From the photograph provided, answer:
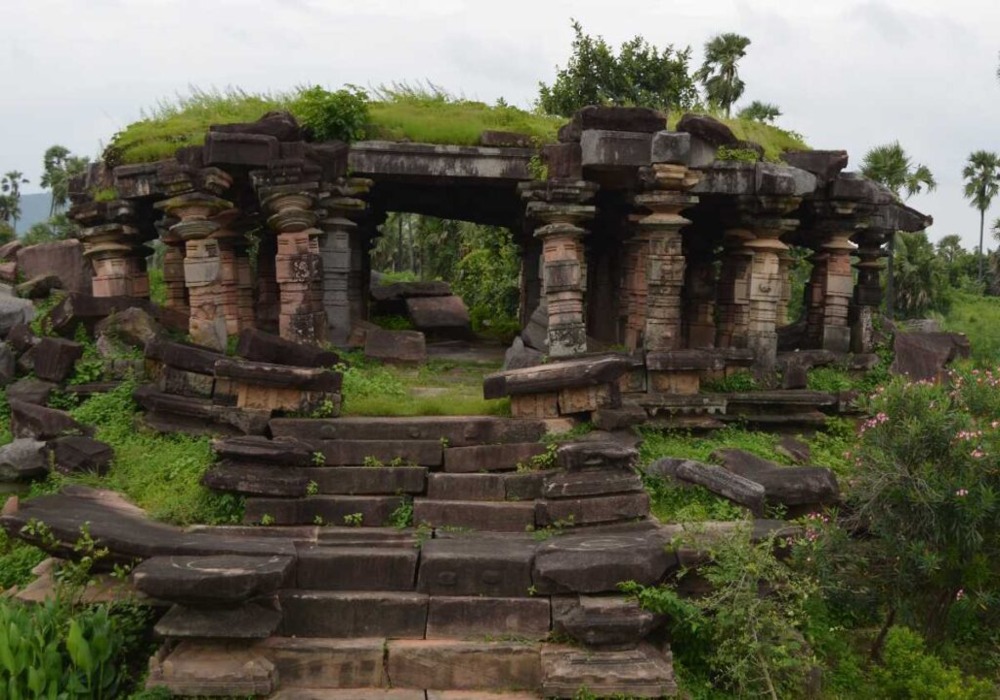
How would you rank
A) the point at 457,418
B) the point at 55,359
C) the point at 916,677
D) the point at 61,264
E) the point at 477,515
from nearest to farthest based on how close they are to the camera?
the point at 916,677 < the point at 477,515 < the point at 457,418 < the point at 55,359 < the point at 61,264

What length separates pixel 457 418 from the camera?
8234mm

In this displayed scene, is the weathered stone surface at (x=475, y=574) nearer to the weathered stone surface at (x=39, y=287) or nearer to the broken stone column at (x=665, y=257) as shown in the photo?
the broken stone column at (x=665, y=257)

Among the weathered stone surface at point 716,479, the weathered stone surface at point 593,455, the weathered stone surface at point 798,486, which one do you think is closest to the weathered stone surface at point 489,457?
the weathered stone surface at point 593,455

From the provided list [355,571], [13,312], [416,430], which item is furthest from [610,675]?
[13,312]

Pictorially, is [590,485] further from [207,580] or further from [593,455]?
[207,580]

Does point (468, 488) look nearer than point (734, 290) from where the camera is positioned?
Yes

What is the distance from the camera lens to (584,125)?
10117 mm

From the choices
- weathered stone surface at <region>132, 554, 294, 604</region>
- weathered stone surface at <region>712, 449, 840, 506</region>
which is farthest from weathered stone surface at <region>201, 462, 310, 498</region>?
weathered stone surface at <region>712, 449, 840, 506</region>

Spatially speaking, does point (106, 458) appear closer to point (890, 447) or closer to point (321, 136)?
point (321, 136)

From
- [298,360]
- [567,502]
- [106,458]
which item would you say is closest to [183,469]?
[106,458]

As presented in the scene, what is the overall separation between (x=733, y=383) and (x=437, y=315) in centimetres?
632

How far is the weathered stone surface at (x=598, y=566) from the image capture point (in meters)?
6.00

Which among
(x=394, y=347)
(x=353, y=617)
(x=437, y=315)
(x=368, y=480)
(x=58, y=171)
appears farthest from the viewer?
(x=58, y=171)

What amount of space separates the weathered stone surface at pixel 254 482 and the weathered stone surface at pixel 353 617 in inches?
46.5
